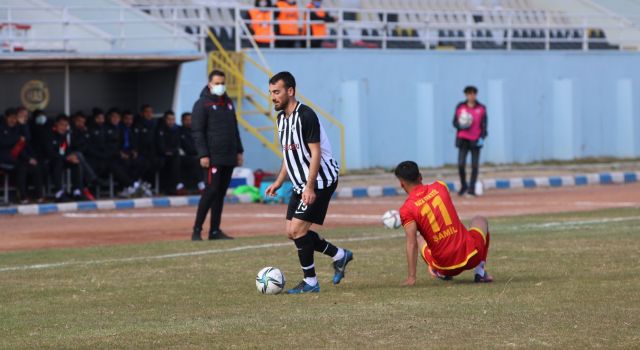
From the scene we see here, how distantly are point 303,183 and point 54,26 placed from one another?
18.8 meters

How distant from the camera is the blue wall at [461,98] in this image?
102ft

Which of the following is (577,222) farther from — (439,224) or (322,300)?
(322,300)

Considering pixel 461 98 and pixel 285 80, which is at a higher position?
pixel 461 98

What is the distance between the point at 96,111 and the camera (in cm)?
2453

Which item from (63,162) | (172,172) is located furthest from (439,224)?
(172,172)

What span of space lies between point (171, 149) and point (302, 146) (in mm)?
15027

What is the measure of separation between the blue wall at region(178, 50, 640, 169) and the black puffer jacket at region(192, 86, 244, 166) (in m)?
13.3

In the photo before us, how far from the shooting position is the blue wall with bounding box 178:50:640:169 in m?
31.1

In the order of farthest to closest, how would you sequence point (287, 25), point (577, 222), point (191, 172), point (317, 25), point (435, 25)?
1. point (435, 25)
2. point (317, 25)
3. point (287, 25)
4. point (191, 172)
5. point (577, 222)

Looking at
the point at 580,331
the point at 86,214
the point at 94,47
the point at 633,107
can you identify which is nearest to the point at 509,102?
the point at 633,107

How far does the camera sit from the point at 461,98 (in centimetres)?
3312

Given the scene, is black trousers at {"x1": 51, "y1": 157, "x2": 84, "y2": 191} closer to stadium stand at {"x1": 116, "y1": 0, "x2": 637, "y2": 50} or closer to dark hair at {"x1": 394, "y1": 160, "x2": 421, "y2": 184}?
stadium stand at {"x1": 116, "y1": 0, "x2": 637, "y2": 50}

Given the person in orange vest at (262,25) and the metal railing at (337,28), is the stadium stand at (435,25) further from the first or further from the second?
the person in orange vest at (262,25)

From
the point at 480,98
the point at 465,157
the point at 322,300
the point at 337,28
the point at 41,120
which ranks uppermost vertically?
the point at 337,28
